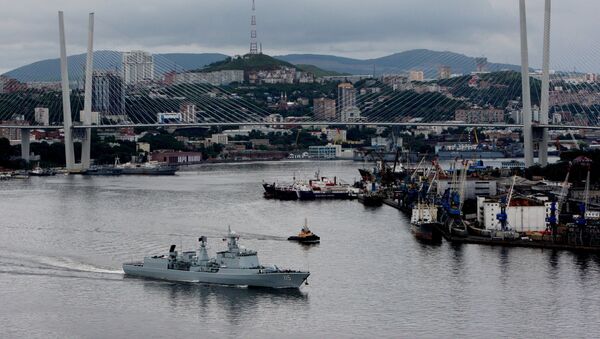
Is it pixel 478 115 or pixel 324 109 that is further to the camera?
pixel 324 109

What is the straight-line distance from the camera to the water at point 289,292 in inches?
328

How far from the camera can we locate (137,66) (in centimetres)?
4341

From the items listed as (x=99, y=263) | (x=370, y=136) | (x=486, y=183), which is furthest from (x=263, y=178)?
(x=370, y=136)

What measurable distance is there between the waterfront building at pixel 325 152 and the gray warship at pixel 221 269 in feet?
85.3

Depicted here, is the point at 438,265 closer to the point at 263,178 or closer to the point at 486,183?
the point at 486,183

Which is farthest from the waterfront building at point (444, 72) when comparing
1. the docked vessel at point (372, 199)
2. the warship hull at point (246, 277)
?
the warship hull at point (246, 277)

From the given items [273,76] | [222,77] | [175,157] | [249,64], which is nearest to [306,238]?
[175,157]

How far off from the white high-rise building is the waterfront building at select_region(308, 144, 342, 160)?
7.92 m

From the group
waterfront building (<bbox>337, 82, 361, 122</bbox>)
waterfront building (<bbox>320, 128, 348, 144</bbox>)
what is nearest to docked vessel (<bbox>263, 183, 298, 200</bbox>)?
waterfront building (<bbox>337, 82, 361, 122</bbox>)

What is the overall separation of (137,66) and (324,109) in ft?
22.5

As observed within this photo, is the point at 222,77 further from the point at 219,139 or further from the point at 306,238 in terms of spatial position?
the point at 306,238

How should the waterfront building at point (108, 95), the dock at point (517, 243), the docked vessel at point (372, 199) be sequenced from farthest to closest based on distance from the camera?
the waterfront building at point (108, 95) < the docked vessel at point (372, 199) < the dock at point (517, 243)

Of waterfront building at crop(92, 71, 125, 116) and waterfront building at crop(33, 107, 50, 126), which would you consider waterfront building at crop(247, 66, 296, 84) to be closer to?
waterfront building at crop(92, 71, 125, 116)

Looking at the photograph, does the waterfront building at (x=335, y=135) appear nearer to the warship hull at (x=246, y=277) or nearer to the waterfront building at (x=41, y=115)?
the waterfront building at (x=41, y=115)
